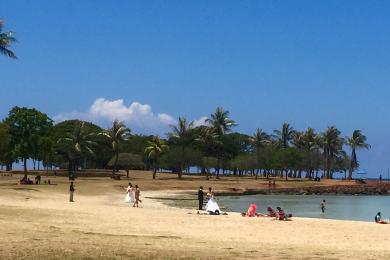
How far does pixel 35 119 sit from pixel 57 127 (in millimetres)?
48212

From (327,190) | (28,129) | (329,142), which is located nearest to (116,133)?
(28,129)

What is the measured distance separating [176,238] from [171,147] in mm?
117980

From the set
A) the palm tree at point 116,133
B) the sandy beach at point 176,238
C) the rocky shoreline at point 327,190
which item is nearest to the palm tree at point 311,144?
the rocky shoreline at point 327,190

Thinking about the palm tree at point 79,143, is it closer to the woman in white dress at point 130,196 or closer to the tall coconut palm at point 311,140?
the woman in white dress at point 130,196

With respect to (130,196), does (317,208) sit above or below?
below

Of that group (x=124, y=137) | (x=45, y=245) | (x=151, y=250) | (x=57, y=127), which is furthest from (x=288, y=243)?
(x=57, y=127)

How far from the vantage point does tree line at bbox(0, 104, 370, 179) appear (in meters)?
81.5

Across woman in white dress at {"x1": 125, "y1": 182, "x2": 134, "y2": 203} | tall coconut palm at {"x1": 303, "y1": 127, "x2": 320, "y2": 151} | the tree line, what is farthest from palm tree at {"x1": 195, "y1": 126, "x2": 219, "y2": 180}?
woman in white dress at {"x1": 125, "y1": 182, "x2": 134, "y2": 203}

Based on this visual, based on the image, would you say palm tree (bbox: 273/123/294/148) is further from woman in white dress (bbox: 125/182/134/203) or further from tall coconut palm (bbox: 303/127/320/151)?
woman in white dress (bbox: 125/182/134/203)

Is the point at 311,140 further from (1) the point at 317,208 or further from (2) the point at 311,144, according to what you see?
(1) the point at 317,208

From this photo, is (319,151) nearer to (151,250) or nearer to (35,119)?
(35,119)

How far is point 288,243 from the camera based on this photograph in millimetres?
22000

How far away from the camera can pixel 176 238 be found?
71.4 ft

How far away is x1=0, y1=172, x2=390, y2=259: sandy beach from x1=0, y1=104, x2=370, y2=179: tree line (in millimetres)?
46496
